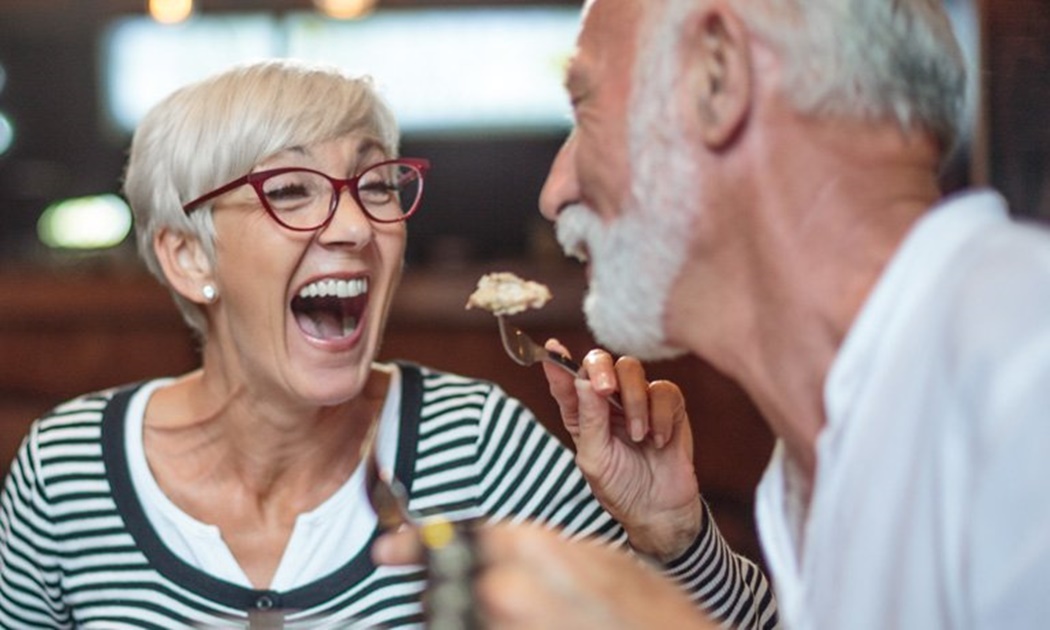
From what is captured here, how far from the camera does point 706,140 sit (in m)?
1.22

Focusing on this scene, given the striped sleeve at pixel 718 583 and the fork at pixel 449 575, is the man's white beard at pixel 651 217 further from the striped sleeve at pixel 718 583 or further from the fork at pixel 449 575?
the striped sleeve at pixel 718 583

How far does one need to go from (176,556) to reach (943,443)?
1.24m

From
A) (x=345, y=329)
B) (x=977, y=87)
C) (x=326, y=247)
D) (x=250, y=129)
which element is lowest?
(x=977, y=87)

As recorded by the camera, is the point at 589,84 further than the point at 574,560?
Yes

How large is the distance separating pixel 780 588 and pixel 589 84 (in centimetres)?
50

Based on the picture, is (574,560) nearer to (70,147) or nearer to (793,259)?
(793,259)

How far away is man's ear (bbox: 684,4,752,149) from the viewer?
1.19m

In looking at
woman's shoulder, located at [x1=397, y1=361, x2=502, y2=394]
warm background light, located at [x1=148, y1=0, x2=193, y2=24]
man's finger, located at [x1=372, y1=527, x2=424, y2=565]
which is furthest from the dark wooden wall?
man's finger, located at [x1=372, y1=527, x2=424, y2=565]

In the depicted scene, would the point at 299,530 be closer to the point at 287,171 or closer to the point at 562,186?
the point at 287,171

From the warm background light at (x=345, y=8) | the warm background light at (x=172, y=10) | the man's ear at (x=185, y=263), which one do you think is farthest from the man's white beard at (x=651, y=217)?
the warm background light at (x=172, y=10)

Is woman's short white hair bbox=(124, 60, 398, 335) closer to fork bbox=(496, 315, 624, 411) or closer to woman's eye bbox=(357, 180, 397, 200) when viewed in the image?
woman's eye bbox=(357, 180, 397, 200)

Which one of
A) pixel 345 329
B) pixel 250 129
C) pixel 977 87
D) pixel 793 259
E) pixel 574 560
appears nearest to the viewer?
pixel 574 560

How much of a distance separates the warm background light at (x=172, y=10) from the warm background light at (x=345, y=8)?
1.86 ft

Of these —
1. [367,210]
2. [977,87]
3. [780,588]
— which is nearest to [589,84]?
[780,588]
